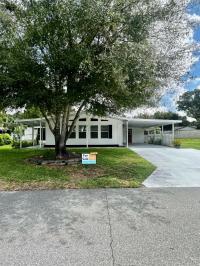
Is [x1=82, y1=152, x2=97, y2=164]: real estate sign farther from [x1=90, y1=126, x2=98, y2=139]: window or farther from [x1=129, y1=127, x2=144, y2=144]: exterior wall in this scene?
[x1=129, y1=127, x2=144, y2=144]: exterior wall

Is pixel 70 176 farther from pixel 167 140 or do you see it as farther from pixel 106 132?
pixel 167 140

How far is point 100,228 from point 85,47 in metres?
6.90

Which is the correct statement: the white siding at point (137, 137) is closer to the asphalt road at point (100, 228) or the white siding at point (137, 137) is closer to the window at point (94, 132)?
the window at point (94, 132)

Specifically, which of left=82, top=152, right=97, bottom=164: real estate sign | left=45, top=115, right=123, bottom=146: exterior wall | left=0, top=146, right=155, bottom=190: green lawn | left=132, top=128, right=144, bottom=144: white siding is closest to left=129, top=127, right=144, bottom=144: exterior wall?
left=132, top=128, right=144, bottom=144: white siding

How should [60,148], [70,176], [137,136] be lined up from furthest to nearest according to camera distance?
[137,136], [60,148], [70,176]

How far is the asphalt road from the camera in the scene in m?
3.65

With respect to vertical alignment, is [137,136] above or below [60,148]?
above

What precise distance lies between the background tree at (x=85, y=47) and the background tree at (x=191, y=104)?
232 feet

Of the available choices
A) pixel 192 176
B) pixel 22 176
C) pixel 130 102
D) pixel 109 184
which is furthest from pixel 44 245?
pixel 130 102

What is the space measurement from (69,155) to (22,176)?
175 inches

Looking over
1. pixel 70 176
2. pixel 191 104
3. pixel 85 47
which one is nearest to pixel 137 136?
pixel 85 47

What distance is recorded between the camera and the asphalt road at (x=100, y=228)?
3.65 metres

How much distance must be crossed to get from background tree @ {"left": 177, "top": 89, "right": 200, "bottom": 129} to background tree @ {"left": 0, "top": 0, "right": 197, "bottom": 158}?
232 feet

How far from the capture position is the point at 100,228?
15.5 feet
